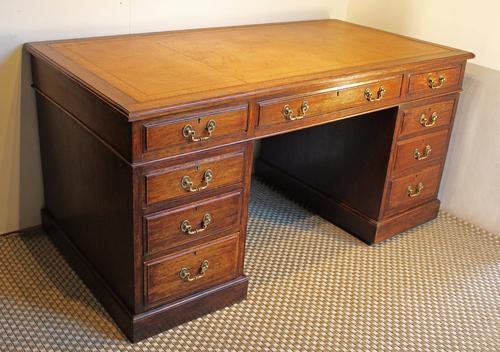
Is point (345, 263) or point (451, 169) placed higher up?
point (451, 169)


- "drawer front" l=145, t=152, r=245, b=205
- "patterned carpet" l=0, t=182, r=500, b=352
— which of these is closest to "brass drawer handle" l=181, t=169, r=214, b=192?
"drawer front" l=145, t=152, r=245, b=205

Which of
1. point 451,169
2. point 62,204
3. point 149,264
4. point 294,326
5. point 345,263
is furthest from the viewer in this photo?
point 451,169

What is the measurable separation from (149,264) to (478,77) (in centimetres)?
137

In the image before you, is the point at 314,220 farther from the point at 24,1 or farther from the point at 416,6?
the point at 24,1

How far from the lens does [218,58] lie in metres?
1.73

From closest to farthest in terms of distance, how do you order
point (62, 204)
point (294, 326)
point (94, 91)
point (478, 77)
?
point (94, 91)
point (294, 326)
point (62, 204)
point (478, 77)

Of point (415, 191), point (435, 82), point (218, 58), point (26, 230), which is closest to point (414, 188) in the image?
point (415, 191)

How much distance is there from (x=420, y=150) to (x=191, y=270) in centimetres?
95

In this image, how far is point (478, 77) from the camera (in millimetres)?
2152

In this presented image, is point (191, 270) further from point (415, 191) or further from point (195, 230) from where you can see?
point (415, 191)

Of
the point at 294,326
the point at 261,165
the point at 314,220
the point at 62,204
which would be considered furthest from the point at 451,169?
the point at 62,204

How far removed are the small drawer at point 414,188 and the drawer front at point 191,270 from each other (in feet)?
2.28

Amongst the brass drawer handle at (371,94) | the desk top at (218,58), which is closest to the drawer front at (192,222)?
the desk top at (218,58)

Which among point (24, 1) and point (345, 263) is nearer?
point (24, 1)
